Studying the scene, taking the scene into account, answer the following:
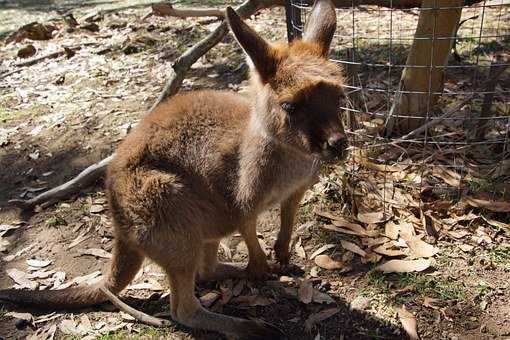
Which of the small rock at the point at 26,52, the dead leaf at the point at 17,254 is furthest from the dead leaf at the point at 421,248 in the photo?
the small rock at the point at 26,52

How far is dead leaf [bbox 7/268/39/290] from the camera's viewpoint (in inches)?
139

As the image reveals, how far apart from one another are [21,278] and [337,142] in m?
2.45

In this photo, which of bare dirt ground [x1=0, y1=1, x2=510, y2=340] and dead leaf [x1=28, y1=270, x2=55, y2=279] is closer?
bare dirt ground [x1=0, y1=1, x2=510, y2=340]

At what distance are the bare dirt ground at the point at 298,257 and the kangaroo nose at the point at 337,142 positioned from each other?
107 centimetres

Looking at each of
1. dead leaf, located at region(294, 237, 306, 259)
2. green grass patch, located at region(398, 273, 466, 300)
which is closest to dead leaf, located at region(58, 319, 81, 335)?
dead leaf, located at region(294, 237, 306, 259)

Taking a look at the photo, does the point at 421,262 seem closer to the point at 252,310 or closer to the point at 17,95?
the point at 252,310

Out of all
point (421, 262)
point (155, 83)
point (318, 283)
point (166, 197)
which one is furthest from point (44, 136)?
point (421, 262)

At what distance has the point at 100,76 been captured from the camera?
6.48 m

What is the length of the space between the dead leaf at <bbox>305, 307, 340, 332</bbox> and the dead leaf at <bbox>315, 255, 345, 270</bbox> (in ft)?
1.23

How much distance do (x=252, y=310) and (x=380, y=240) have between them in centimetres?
100

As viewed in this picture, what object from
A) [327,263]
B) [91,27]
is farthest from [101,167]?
[91,27]

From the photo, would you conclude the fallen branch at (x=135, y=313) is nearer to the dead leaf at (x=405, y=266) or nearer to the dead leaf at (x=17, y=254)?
the dead leaf at (x=17, y=254)

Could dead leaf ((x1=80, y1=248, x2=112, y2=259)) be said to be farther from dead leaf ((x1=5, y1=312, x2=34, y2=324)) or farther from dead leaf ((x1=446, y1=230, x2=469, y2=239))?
dead leaf ((x1=446, y1=230, x2=469, y2=239))

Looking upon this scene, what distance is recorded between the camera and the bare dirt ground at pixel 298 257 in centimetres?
298
